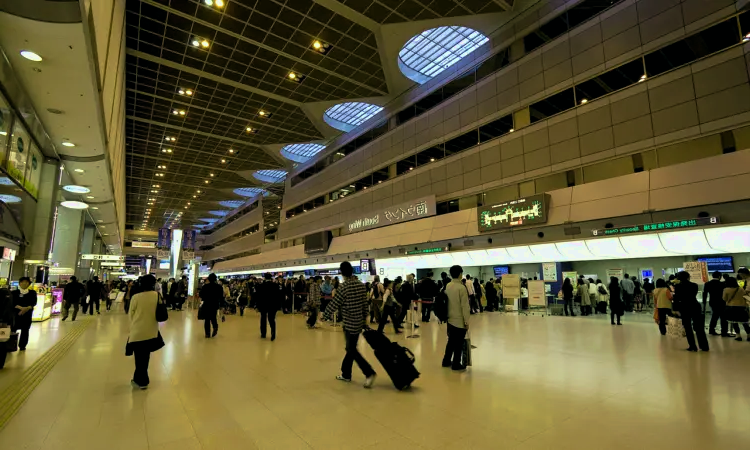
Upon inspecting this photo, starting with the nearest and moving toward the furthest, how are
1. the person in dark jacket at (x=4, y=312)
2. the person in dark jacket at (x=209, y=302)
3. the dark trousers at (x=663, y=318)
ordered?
the person in dark jacket at (x=4, y=312) → the dark trousers at (x=663, y=318) → the person in dark jacket at (x=209, y=302)

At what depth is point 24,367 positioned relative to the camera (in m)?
5.95

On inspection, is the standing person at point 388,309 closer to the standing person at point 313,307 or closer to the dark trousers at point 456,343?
the standing person at point 313,307

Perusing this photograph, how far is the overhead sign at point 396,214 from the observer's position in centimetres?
1834

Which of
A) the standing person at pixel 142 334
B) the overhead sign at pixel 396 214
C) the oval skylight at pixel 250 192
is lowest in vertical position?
the standing person at pixel 142 334

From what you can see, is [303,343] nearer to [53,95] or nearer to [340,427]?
[340,427]

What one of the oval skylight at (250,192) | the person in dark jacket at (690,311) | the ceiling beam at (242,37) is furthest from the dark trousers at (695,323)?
the oval skylight at (250,192)

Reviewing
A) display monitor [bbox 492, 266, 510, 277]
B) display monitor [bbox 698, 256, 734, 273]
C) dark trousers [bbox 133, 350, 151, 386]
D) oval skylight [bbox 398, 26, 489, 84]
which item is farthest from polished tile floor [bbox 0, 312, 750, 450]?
oval skylight [bbox 398, 26, 489, 84]

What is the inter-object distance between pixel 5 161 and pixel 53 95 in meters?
2.79

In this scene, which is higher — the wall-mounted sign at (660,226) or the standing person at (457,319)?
the wall-mounted sign at (660,226)

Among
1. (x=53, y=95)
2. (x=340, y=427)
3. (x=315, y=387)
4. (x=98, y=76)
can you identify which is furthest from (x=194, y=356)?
(x=53, y=95)

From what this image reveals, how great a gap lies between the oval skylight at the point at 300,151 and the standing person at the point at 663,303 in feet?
81.2

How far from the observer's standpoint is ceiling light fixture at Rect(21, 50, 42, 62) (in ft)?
19.6

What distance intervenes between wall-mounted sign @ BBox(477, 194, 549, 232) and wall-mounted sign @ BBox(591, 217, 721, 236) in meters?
1.98

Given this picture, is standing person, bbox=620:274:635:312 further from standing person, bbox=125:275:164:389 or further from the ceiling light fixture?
the ceiling light fixture
